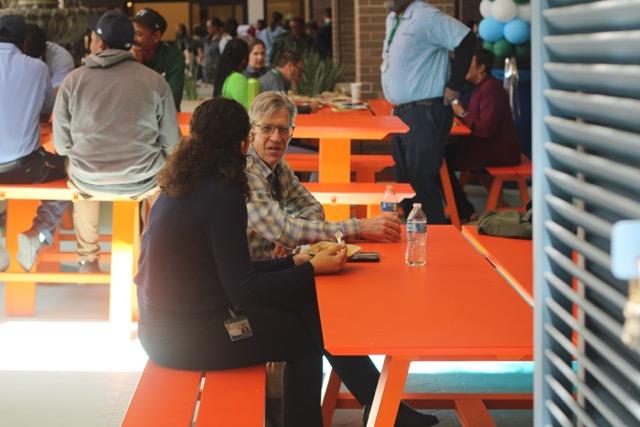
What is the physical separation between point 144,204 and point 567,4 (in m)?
4.58

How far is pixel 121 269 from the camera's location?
5.32m

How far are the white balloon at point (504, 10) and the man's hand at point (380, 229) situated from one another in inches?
216

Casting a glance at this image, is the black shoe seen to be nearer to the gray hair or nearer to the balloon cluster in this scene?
the gray hair

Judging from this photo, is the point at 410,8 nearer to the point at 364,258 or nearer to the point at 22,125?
the point at 22,125

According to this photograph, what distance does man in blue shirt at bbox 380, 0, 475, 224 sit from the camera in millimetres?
6730

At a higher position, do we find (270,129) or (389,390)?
(270,129)

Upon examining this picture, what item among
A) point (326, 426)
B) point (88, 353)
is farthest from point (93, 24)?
point (326, 426)

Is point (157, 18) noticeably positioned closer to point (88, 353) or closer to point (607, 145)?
point (88, 353)

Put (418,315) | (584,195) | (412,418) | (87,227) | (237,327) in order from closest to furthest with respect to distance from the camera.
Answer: (584,195) → (418,315) → (237,327) → (412,418) → (87,227)

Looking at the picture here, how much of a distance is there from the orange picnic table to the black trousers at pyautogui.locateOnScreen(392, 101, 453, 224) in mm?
3330

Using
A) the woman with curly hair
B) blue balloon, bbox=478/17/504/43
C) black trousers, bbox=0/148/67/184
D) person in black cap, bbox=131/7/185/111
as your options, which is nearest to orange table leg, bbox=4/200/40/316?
black trousers, bbox=0/148/67/184

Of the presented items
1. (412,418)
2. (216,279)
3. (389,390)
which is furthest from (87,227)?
(389,390)

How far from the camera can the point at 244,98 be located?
7.40 meters

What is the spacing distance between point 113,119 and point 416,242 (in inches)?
85.7
